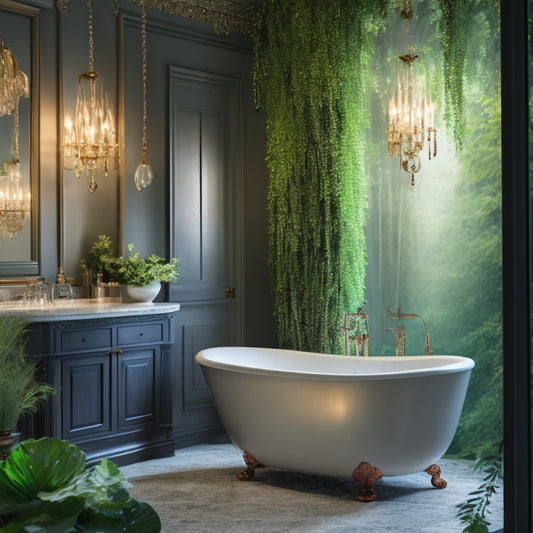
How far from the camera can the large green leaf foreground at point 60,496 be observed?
164 cm

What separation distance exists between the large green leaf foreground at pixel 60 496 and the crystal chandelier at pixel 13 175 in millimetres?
3020

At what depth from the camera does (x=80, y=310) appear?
14.2 ft

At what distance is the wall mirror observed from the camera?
4.55 m

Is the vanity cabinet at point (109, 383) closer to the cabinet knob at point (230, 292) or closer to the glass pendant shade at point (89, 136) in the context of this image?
the cabinet knob at point (230, 292)

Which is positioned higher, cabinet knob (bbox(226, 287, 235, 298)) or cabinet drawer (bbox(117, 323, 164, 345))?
cabinet knob (bbox(226, 287, 235, 298))

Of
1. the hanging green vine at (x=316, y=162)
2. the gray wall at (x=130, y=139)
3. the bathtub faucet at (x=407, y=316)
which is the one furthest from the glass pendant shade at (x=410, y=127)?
the gray wall at (x=130, y=139)

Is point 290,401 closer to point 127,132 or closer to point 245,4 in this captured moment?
point 127,132

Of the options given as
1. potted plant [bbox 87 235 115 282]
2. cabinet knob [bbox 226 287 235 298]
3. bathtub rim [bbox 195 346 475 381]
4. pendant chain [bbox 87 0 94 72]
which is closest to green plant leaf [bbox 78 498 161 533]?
bathtub rim [bbox 195 346 475 381]

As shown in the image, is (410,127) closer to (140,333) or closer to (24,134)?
(140,333)

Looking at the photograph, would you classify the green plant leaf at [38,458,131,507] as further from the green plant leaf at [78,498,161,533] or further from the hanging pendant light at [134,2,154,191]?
the hanging pendant light at [134,2,154,191]

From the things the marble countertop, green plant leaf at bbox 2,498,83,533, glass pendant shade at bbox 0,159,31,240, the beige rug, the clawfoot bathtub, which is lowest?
the beige rug

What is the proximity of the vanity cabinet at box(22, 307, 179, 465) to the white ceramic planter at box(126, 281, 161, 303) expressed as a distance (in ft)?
0.52

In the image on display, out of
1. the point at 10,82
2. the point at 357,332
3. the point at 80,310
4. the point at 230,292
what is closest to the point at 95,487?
the point at 80,310

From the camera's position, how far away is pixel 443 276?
15.9ft
